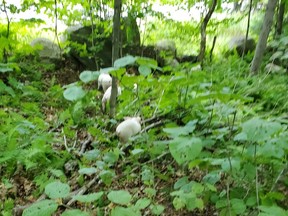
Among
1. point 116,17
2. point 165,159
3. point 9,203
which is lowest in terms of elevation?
point 9,203

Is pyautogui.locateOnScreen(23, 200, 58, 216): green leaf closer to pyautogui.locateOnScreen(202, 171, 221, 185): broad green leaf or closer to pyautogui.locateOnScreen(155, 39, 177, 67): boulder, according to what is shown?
pyautogui.locateOnScreen(202, 171, 221, 185): broad green leaf

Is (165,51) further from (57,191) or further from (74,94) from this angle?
(57,191)

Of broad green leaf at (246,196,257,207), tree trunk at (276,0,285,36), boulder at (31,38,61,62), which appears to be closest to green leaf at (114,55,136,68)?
broad green leaf at (246,196,257,207)

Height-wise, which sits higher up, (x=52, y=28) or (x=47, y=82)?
(x=52, y=28)

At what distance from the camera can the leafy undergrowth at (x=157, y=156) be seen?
1.61 m

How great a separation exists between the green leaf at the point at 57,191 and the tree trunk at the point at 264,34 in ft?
14.3

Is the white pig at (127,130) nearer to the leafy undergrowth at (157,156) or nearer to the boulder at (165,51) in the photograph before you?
the leafy undergrowth at (157,156)

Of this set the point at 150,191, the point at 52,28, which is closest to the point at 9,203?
the point at 150,191

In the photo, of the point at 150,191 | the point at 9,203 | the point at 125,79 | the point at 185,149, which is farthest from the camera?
the point at 9,203

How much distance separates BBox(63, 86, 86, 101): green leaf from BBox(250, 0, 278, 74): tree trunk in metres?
4.04

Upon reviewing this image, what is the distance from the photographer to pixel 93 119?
422cm

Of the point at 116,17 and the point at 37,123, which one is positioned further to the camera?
the point at 37,123

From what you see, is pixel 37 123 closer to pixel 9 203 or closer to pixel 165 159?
pixel 9 203

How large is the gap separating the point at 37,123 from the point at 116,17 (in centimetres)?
156
